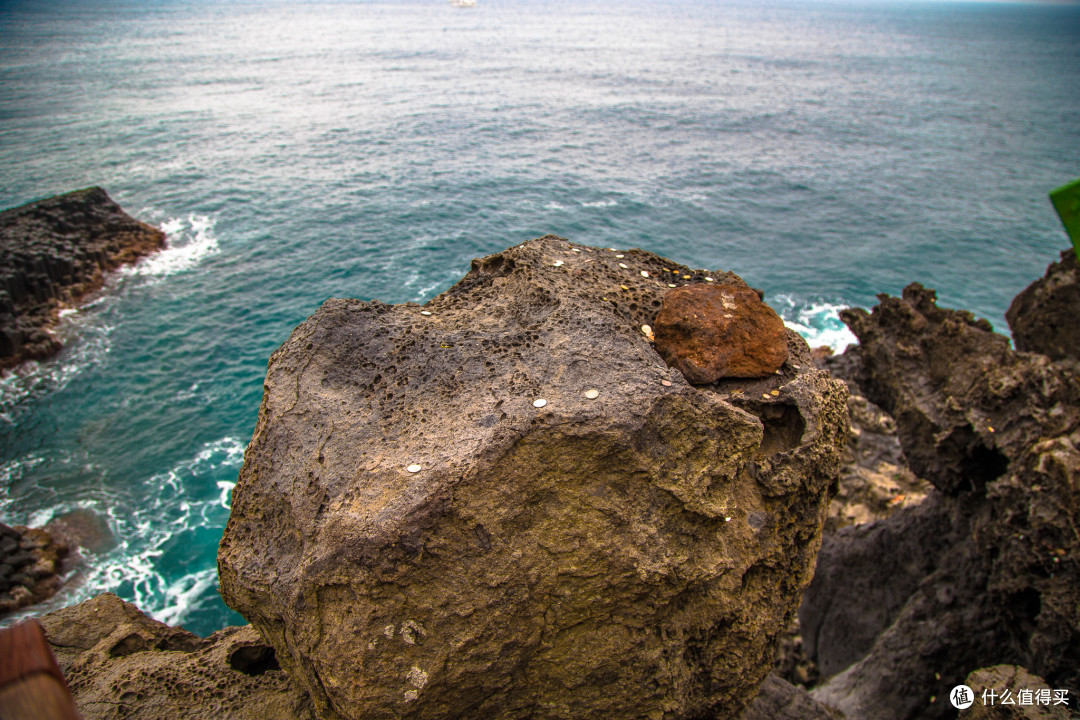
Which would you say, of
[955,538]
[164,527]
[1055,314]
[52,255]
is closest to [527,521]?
[955,538]

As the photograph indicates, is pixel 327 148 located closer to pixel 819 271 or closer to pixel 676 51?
pixel 819 271

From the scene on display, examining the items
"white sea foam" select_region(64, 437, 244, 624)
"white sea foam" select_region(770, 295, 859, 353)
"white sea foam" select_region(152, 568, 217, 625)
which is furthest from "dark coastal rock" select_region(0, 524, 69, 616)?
"white sea foam" select_region(770, 295, 859, 353)

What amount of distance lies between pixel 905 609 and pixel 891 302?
5826 mm

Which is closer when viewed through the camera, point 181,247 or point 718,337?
point 718,337

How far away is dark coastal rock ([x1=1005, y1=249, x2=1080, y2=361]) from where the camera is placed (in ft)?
40.1

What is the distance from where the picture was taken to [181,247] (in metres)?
28.8

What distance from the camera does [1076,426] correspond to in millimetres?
8781

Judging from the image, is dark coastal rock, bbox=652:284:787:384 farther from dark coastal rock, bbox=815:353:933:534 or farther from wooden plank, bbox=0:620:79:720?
dark coastal rock, bbox=815:353:933:534

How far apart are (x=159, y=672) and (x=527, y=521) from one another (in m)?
4.08

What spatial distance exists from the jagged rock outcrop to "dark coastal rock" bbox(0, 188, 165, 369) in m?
26.6

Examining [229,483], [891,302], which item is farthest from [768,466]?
[229,483]

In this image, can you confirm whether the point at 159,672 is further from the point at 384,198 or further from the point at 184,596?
the point at 384,198

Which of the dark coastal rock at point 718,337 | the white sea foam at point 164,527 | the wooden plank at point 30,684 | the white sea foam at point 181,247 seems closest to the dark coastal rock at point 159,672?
the wooden plank at point 30,684

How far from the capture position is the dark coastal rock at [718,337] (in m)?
5.48
